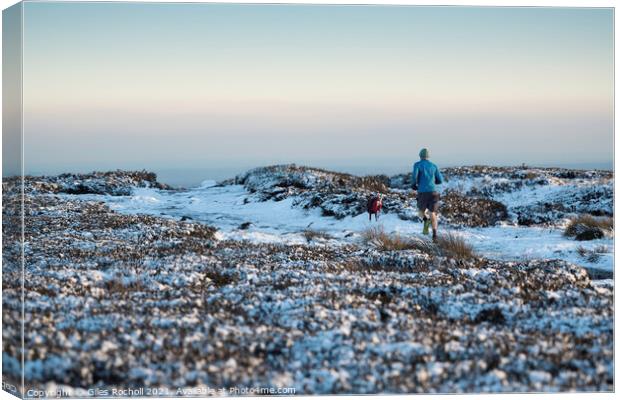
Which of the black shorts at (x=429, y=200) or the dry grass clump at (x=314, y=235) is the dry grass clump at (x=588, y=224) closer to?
the black shorts at (x=429, y=200)

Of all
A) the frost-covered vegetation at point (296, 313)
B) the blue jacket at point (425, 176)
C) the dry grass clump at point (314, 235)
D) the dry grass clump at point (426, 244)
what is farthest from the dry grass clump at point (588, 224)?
the dry grass clump at point (314, 235)

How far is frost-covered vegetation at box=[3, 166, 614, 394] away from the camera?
25.5 feet

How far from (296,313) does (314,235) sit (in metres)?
9.33

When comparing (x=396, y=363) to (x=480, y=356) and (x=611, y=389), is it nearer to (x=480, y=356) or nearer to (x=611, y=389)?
(x=480, y=356)

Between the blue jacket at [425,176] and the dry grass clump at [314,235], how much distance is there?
308 cm

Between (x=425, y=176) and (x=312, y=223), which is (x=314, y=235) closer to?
(x=312, y=223)

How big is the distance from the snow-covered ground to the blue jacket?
213cm

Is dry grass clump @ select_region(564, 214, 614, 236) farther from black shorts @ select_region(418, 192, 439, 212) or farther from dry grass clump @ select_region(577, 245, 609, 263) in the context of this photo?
black shorts @ select_region(418, 192, 439, 212)

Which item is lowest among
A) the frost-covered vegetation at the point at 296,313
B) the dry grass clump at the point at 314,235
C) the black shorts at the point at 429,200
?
the dry grass clump at the point at 314,235

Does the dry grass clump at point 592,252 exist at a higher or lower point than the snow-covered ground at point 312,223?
higher

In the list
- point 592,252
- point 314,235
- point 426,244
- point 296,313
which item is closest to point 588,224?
point 592,252

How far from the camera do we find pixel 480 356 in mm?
8203

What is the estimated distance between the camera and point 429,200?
17609 millimetres

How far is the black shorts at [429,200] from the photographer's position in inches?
690
